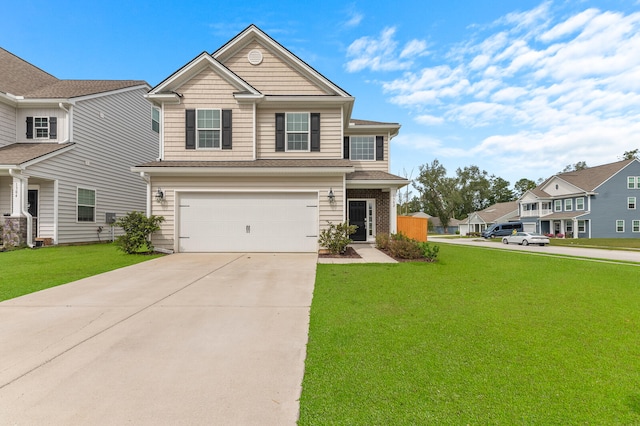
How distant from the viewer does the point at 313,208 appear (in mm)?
10906

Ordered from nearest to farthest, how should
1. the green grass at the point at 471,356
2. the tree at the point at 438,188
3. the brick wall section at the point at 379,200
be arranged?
the green grass at the point at 471,356 → the brick wall section at the point at 379,200 → the tree at the point at 438,188

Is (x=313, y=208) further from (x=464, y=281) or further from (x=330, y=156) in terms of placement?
(x=464, y=281)

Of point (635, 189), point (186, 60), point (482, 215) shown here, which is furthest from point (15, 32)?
point (482, 215)

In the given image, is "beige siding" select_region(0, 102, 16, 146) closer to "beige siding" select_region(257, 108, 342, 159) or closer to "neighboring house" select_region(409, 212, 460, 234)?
"beige siding" select_region(257, 108, 342, 159)

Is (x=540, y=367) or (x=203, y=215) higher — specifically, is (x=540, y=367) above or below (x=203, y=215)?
below

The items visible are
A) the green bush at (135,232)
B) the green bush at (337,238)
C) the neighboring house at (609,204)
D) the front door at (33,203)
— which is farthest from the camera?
the neighboring house at (609,204)

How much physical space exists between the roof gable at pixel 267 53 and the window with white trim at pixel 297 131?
156cm

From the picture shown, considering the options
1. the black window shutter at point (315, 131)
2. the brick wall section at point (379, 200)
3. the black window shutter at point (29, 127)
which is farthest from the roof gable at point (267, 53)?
the black window shutter at point (29, 127)

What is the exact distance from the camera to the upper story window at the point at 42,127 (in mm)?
13688

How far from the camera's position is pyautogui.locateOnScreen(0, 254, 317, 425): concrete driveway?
7.47 ft

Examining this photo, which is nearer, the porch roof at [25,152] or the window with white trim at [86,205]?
the porch roof at [25,152]

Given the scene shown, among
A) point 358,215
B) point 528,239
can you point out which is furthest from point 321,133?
point 528,239

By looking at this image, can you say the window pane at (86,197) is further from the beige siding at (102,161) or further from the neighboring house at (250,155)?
the neighboring house at (250,155)

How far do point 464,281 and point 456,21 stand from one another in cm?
1056
